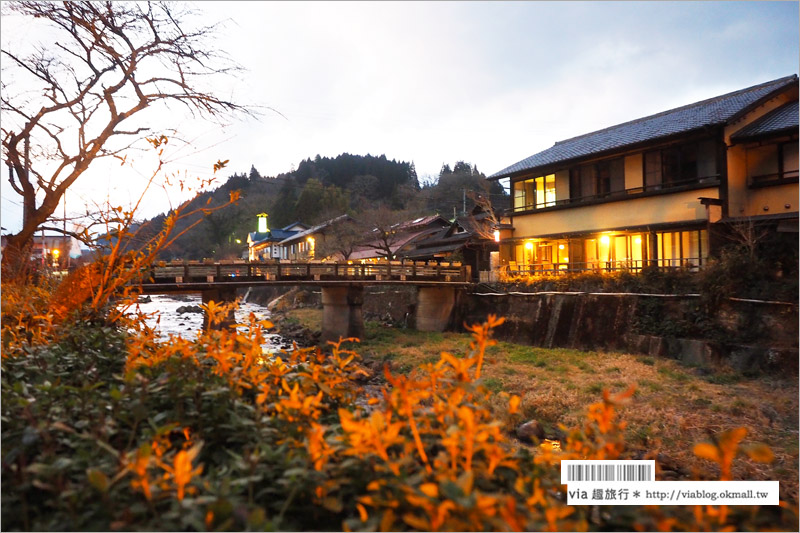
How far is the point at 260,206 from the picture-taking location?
2229 inches

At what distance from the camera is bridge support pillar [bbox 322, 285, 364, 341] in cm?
2584

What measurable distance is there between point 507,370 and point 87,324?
14.4 metres

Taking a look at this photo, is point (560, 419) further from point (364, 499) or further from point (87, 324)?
point (364, 499)

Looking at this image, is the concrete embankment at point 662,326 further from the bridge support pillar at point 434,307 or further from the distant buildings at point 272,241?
the distant buildings at point 272,241

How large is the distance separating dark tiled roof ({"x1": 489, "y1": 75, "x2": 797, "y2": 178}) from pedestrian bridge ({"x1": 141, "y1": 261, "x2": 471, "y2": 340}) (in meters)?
6.88

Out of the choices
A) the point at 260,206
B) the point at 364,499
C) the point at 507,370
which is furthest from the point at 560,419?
the point at 260,206

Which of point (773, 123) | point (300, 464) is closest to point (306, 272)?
point (773, 123)

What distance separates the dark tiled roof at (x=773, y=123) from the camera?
1722cm

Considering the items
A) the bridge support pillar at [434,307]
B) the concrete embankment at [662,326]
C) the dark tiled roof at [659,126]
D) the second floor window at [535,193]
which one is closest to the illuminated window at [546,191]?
the second floor window at [535,193]

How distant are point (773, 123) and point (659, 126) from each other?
4.32m

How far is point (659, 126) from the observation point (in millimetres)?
21516

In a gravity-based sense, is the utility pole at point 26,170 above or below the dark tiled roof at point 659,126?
below

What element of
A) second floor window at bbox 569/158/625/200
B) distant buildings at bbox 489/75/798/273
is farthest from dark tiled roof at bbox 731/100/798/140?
second floor window at bbox 569/158/625/200

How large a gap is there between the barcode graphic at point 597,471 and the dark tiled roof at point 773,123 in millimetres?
19980
